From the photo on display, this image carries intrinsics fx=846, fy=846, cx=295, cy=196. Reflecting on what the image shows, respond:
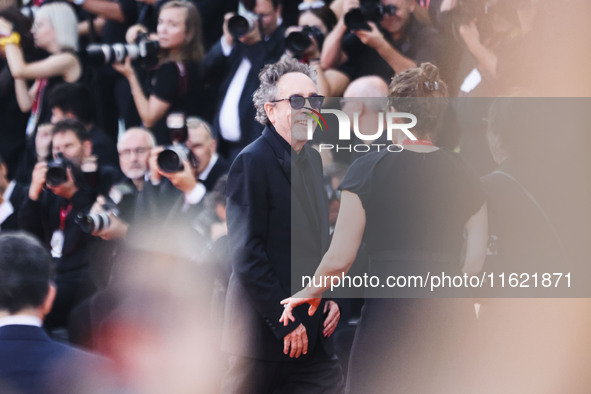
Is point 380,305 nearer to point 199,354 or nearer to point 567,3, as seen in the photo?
point 199,354

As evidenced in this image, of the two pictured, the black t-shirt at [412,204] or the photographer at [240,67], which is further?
the photographer at [240,67]

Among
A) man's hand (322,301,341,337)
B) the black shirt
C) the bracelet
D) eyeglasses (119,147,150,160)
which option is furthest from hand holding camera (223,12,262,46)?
man's hand (322,301,341,337)

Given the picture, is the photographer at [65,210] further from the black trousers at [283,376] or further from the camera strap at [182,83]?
the black trousers at [283,376]

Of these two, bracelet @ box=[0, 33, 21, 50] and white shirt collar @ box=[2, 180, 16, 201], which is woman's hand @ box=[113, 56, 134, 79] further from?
white shirt collar @ box=[2, 180, 16, 201]

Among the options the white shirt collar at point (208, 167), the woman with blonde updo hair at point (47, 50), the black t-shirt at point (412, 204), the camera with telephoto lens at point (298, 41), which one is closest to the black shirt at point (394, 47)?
the camera with telephoto lens at point (298, 41)

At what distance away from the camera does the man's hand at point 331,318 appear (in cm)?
293

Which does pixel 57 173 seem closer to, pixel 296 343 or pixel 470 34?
pixel 296 343

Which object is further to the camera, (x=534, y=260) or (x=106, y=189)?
(x=106, y=189)

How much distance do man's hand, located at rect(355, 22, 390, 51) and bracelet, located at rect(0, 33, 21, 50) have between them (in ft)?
4.76

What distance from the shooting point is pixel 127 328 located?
325 cm

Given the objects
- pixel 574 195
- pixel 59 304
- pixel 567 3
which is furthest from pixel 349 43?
pixel 59 304

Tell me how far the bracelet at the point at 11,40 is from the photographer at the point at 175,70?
0.64 metres

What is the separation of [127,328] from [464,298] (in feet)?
4.21

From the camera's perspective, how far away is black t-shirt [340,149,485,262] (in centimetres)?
289
